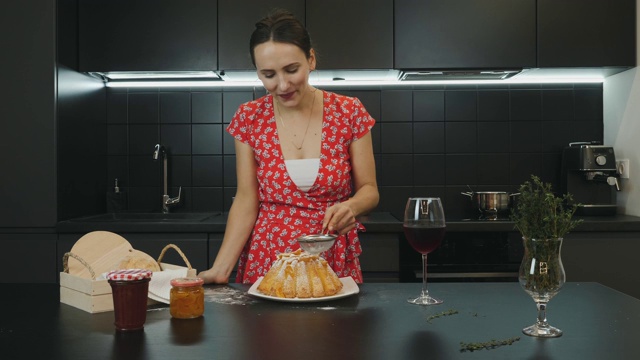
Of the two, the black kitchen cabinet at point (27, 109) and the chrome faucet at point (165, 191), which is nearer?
the black kitchen cabinet at point (27, 109)

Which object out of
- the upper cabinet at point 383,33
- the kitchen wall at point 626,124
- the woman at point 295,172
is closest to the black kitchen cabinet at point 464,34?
the upper cabinet at point 383,33

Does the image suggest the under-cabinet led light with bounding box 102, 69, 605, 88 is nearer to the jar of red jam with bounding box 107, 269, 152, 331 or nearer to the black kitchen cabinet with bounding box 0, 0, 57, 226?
the black kitchen cabinet with bounding box 0, 0, 57, 226

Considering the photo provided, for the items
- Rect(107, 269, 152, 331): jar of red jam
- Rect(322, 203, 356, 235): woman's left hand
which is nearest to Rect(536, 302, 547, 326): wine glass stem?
Rect(322, 203, 356, 235): woman's left hand

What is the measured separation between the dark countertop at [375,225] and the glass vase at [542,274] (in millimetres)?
1726

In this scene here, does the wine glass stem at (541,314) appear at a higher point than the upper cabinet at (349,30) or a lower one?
lower

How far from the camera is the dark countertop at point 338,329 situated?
0.98m

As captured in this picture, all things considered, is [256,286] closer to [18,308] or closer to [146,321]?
[146,321]

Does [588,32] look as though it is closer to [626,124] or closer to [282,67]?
[626,124]

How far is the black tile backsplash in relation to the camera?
3467 mm

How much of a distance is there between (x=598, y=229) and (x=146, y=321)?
222cm

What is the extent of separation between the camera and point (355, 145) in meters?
2.00

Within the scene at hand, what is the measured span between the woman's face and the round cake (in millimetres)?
604

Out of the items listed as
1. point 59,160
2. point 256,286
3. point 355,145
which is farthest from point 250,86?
point 256,286

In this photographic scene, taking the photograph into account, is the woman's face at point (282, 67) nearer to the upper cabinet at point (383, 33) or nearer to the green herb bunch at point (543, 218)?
the green herb bunch at point (543, 218)
